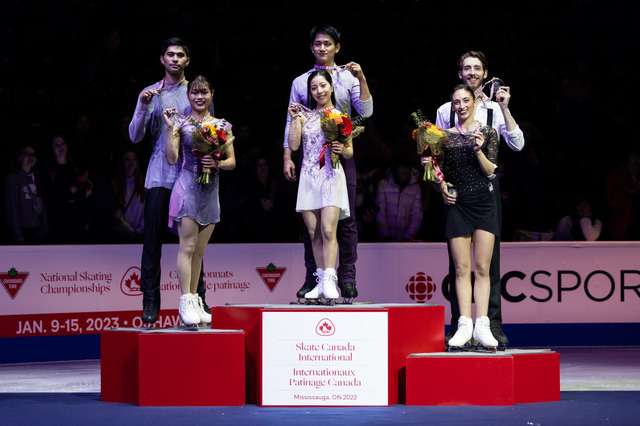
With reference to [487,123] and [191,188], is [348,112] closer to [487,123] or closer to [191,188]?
[487,123]

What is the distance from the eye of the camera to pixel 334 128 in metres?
7.11

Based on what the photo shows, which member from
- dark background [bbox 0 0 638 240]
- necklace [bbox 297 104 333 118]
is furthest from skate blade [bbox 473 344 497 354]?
A: dark background [bbox 0 0 638 240]

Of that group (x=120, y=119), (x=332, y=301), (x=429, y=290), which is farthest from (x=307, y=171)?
(x=120, y=119)

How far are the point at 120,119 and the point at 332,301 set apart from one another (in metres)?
5.37

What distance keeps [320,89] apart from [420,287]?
14.4ft

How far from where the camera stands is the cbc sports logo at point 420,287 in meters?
11.1

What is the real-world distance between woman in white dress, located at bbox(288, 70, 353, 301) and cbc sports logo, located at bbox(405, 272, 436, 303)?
3.96m

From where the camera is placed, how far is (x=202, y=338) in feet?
23.2

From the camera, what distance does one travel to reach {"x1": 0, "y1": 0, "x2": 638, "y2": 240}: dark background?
12.3 metres

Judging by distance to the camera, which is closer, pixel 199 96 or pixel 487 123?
pixel 199 96

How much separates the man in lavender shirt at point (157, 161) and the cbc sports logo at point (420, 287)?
4192 millimetres

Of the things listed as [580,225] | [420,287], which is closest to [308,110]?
[420,287]

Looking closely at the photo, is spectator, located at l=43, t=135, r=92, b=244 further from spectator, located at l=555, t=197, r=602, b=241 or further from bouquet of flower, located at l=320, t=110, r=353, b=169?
spectator, located at l=555, t=197, r=602, b=241

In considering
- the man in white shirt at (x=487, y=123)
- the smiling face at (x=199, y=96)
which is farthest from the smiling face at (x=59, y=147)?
the man in white shirt at (x=487, y=123)
